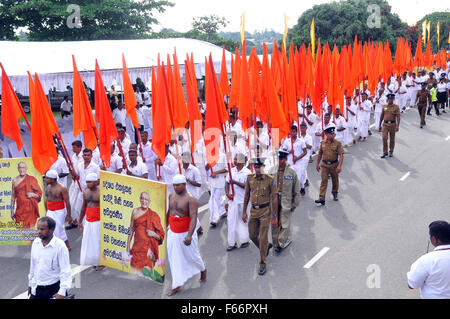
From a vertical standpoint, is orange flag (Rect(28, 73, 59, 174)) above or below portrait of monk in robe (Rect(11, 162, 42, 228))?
above

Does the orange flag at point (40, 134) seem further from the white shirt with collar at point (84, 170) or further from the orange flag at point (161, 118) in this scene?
the orange flag at point (161, 118)

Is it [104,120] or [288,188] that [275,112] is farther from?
[104,120]

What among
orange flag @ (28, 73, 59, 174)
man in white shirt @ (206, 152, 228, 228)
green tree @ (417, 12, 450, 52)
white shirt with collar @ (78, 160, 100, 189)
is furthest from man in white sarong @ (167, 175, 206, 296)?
green tree @ (417, 12, 450, 52)

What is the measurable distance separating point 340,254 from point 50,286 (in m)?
4.19

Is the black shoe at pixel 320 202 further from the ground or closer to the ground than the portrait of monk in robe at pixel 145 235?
closer to the ground

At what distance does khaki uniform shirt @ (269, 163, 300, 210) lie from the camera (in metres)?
7.26

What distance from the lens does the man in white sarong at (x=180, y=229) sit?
6035mm

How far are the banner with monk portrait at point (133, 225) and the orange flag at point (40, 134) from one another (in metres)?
1.71

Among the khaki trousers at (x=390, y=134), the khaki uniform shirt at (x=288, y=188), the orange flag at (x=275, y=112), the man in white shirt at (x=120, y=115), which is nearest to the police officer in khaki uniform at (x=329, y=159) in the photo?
the orange flag at (x=275, y=112)

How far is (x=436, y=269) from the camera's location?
406cm

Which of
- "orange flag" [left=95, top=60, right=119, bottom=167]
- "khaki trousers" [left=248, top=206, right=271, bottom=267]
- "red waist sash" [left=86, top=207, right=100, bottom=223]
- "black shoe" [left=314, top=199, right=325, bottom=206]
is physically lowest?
"black shoe" [left=314, top=199, right=325, bottom=206]

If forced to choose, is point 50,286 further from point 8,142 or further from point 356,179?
point 8,142

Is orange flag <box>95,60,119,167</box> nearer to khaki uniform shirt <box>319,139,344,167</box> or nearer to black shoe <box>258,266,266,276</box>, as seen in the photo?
black shoe <box>258,266,266,276</box>

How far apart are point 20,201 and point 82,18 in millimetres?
21379
